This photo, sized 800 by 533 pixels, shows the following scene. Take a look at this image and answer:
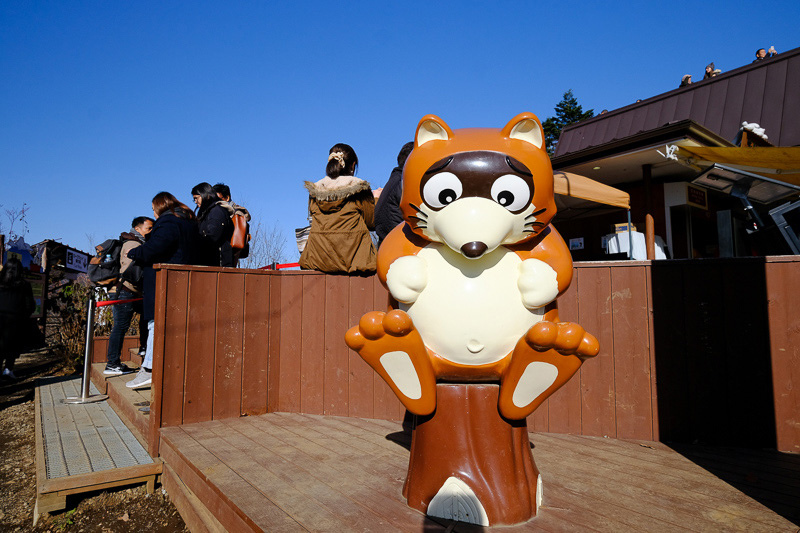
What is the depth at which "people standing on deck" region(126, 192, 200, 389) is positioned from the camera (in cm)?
354

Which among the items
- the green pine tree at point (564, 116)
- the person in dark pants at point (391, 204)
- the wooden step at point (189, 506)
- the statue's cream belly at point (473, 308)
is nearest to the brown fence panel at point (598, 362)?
the person in dark pants at point (391, 204)

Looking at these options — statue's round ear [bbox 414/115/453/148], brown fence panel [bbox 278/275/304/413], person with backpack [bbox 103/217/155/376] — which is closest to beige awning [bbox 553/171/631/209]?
brown fence panel [bbox 278/275/304/413]

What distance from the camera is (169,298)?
311 cm

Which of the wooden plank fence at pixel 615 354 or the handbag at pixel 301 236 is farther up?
the handbag at pixel 301 236

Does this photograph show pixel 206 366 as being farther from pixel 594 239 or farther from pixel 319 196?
pixel 594 239

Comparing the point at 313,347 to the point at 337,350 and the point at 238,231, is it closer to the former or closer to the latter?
the point at 337,350

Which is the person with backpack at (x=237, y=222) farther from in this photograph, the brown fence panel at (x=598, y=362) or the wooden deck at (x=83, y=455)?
the brown fence panel at (x=598, y=362)

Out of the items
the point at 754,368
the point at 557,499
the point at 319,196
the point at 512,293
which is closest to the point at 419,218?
the point at 512,293

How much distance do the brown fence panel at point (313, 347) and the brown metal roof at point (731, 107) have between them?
431 centimetres

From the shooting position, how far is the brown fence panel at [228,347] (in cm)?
334

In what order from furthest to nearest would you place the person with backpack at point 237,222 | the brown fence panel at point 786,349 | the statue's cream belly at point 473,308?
the person with backpack at point 237,222, the brown fence panel at point 786,349, the statue's cream belly at point 473,308

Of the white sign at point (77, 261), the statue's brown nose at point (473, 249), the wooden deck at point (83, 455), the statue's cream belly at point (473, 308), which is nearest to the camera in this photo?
the statue's brown nose at point (473, 249)

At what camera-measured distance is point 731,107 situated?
6.61 m

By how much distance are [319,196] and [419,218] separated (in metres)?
1.97
